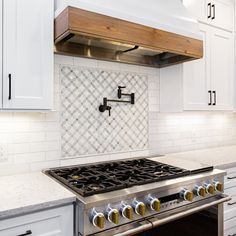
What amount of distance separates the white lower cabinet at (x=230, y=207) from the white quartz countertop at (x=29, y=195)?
1.42m

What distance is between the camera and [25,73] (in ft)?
4.71

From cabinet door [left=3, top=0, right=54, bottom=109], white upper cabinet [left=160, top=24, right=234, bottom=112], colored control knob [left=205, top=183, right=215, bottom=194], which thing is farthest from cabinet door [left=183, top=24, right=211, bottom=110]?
cabinet door [left=3, top=0, right=54, bottom=109]

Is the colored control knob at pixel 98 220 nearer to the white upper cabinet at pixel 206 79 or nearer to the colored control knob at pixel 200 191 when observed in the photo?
the colored control knob at pixel 200 191

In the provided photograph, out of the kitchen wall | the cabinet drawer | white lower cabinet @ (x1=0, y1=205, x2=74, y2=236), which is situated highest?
the kitchen wall

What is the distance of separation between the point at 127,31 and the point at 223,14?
1.58m

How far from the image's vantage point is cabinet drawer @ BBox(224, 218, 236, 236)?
200 cm

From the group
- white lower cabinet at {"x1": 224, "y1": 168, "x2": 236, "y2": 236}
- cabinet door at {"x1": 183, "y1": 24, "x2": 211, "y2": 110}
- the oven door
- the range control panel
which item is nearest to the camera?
the range control panel

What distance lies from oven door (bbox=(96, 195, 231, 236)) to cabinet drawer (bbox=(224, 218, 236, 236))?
8.6 inches

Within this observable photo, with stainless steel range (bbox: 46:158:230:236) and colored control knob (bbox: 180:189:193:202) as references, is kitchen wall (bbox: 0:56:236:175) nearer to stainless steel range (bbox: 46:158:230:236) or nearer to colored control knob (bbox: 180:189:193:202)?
stainless steel range (bbox: 46:158:230:236)

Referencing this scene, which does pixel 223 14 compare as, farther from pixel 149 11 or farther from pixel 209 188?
pixel 209 188

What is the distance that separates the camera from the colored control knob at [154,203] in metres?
1.37

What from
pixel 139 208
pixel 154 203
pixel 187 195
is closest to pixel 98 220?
pixel 139 208

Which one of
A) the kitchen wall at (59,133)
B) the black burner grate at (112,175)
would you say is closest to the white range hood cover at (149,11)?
the kitchen wall at (59,133)

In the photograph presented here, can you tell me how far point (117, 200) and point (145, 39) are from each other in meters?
1.07
